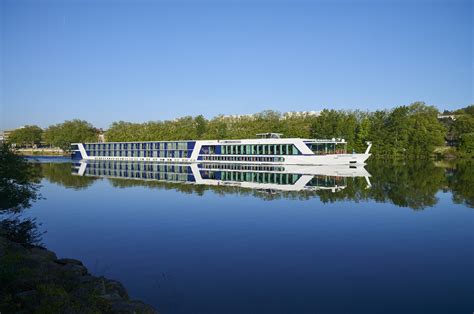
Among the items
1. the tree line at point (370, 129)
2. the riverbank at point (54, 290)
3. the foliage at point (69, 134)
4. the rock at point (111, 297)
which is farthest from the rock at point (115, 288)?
the foliage at point (69, 134)

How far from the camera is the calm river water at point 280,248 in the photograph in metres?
9.98

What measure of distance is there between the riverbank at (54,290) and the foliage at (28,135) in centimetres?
14321

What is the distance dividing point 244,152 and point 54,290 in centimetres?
5489

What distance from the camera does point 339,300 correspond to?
32.1ft

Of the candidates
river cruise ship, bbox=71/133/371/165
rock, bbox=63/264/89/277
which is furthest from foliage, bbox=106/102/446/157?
rock, bbox=63/264/89/277

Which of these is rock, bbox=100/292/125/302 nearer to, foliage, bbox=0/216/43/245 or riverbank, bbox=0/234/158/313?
riverbank, bbox=0/234/158/313

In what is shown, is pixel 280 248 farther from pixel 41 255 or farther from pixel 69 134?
pixel 69 134

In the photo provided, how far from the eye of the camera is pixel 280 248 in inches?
563

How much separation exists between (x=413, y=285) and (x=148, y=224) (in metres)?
12.4

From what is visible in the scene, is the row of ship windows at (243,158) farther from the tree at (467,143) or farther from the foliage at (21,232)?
the foliage at (21,232)

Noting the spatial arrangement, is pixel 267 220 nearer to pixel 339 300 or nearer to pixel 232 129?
pixel 339 300

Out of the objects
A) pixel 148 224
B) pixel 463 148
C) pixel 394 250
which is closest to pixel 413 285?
pixel 394 250

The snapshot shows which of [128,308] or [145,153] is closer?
[128,308]

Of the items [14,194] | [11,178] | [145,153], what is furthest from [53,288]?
[145,153]
